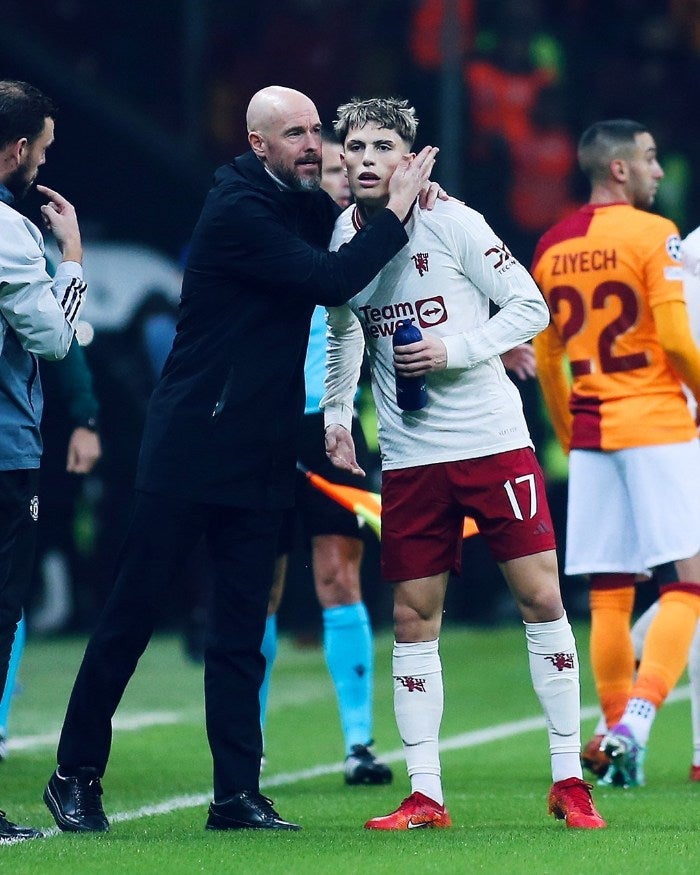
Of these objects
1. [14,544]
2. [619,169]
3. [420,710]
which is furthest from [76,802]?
[619,169]

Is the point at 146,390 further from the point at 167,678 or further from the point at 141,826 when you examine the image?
the point at 141,826

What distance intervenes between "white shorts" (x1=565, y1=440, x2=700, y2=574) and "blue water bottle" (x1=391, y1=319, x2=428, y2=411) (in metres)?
1.67

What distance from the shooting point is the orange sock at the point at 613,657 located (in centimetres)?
644

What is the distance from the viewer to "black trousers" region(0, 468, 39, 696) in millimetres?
4723

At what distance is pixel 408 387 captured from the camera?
16.1ft

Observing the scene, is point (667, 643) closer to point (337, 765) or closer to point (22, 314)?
point (337, 765)

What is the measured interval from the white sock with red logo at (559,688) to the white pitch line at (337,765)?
1234 mm

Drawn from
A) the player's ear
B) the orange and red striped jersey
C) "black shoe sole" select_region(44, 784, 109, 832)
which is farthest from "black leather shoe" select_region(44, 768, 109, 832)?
the player's ear

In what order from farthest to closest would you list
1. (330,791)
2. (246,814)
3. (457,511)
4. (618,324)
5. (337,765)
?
(337,765) → (618,324) → (330,791) → (457,511) → (246,814)

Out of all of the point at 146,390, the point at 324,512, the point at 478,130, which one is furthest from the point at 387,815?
the point at 478,130

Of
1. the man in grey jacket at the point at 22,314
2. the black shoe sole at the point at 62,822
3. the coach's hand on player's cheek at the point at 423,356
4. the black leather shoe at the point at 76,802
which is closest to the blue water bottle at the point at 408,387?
the coach's hand on player's cheek at the point at 423,356

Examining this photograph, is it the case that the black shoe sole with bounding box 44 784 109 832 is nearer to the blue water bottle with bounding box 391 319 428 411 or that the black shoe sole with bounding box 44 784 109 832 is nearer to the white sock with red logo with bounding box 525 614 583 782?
the white sock with red logo with bounding box 525 614 583 782

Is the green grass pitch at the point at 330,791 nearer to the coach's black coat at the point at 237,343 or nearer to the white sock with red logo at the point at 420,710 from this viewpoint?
the white sock with red logo at the point at 420,710

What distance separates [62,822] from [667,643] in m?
2.31
